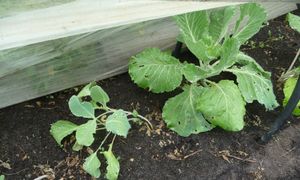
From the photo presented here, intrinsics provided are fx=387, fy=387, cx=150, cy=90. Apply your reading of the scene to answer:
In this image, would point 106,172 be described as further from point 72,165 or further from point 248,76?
point 248,76

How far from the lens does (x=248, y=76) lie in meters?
1.76

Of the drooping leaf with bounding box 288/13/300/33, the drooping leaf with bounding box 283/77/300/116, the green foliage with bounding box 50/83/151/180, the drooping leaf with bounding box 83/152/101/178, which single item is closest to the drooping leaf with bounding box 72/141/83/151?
the green foliage with bounding box 50/83/151/180

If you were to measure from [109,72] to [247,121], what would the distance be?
0.69 metres

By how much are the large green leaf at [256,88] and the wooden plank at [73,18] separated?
73 cm

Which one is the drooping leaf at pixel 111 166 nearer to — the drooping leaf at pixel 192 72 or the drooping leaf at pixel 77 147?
the drooping leaf at pixel 77 147

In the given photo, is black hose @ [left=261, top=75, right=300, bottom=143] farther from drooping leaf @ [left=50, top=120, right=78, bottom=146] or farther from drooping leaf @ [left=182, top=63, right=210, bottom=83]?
drooping leaf @ [left=50, top=120, right=78, bottom=146]

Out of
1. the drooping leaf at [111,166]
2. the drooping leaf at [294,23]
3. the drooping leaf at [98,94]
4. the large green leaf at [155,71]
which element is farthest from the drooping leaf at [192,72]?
the drooping leaf at [294,23]

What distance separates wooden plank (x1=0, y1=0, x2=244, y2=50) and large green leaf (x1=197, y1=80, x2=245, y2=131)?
0.62 metres

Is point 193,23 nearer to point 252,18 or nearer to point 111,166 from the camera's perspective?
point 252,18

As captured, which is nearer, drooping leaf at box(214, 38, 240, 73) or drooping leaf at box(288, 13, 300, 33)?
drooping leaf at box(214, 38, 240, 73)

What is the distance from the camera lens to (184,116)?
1.69 metres

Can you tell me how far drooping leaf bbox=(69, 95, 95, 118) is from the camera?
1.45m

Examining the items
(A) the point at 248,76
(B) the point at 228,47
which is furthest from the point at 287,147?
(B) the point at 228,47

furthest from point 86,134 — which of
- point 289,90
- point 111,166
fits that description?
point 289,90
